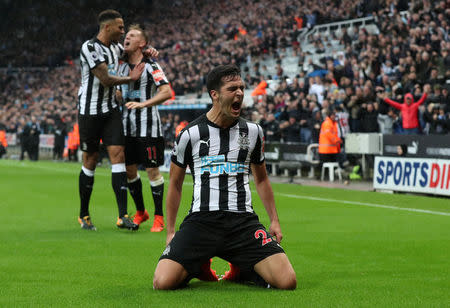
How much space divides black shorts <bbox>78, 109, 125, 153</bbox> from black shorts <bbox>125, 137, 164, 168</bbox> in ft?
1.01

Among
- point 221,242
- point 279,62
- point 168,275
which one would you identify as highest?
point 279,62

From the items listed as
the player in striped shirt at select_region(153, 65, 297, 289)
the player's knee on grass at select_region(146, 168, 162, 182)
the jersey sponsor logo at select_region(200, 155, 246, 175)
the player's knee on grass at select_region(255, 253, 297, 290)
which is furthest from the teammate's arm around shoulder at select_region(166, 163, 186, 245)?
the player's knee on grass at select_region(146, 168, 162, 182)

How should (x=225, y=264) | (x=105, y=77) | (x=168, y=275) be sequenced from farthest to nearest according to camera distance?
(x=105, y=77) < (x=225, y=264) < (x=168, y=275)

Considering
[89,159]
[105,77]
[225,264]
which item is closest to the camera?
[225,264]

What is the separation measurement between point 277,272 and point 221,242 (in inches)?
17.4

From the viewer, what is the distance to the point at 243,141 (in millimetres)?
5410

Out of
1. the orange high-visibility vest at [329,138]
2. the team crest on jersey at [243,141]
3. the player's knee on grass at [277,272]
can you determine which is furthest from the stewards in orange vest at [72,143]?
the player's knee on grass at [277,272]

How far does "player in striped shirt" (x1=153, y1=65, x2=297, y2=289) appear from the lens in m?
5.16

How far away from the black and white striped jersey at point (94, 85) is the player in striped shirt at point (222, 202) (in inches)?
118

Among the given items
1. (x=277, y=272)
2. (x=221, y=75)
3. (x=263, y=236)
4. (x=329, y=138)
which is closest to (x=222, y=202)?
(x=263, y=236)

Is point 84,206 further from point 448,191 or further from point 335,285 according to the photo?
point 448,191

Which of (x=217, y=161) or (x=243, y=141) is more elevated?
(x=243, y=141)

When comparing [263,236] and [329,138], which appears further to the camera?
[329,138]

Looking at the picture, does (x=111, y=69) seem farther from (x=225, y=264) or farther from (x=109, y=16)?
(x=225, y=264)
